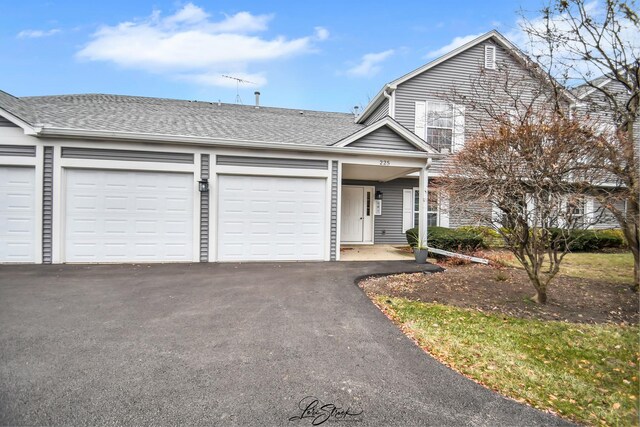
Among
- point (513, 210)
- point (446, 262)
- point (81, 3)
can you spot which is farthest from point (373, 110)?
point (81, 3)

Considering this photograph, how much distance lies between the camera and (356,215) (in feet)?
39.2

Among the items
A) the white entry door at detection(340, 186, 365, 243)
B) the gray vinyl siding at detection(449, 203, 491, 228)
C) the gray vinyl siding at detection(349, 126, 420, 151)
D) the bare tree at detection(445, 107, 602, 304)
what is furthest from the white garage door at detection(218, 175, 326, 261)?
the bare tree at detection(445, 107, 602, 304)

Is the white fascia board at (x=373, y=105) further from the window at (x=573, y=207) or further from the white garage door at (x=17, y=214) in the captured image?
the white garage door at (x=17, y=214)

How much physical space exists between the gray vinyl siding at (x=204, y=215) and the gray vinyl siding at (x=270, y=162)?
1.14 feet

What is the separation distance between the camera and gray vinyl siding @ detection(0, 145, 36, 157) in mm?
7008

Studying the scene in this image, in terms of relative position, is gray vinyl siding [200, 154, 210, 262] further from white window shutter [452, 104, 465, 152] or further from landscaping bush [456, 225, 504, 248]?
white window shutter [452, 104, 465, 152]

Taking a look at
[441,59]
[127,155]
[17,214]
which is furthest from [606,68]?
[17,214]

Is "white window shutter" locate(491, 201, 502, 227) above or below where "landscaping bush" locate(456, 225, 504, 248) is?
above

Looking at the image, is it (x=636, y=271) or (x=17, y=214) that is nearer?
(x=636, y=271)

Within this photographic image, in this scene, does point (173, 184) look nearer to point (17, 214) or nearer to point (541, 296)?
point (17, 214)

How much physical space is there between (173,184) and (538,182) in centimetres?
782

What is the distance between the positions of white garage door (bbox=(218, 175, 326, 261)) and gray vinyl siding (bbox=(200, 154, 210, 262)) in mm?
319

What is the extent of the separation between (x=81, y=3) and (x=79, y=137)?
14.9ft

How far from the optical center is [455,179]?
20.5 feet
